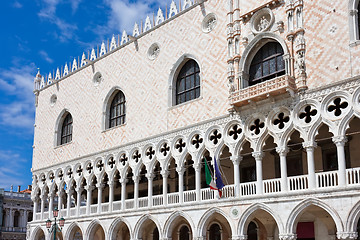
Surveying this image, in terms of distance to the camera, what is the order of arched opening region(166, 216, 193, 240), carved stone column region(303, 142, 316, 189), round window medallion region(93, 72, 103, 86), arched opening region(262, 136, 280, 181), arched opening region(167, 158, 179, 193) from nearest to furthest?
1. carved stone column region(303, 142, 316, 189)
2. arched opening region(262, 136, 280, 181)
3. arched opening region(166, 216, 193, 240)
4. arched opening region(167, 158, 179, 193)
5. round window medallion region(93, 72, 103, 86)

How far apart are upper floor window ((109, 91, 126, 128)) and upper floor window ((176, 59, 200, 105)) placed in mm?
3664

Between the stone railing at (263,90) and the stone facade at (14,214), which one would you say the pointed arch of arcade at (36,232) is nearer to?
the stone facade at (14,214)

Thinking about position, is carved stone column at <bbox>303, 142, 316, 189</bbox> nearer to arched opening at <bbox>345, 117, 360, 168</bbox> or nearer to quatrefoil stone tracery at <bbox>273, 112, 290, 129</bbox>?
quatrefoil stone tracery at <bbox>273, 112, 290, 129</bbox>

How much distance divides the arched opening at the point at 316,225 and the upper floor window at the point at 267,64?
470 cm

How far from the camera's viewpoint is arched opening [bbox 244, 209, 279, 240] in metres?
15.6

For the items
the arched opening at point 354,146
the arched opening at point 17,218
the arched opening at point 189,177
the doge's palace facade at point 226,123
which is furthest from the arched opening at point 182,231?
the arched opening at point 17,218

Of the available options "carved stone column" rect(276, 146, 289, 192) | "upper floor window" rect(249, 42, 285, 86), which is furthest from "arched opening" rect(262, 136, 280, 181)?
"upper floor window" rect(249, 42, 285, 86)

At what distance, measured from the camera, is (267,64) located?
16125 mm

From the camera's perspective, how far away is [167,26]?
20094mm

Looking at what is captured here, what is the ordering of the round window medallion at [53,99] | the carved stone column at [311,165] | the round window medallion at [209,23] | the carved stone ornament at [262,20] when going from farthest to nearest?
the round window medallion at [53,99] < the round window medallion at [209,23] < the carved stone ornament at [262,20] < the carved stone column at [311,165]

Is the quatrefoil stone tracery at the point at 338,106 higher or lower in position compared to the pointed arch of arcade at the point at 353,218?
higher

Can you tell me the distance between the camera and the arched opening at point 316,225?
14.9 meters

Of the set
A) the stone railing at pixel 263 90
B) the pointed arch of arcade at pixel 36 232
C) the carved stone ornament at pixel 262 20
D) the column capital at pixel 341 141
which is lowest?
the pointed arch of arcade at pixel 36 232

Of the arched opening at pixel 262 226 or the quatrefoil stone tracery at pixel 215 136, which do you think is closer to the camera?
the arched opening at pixel 262 226
